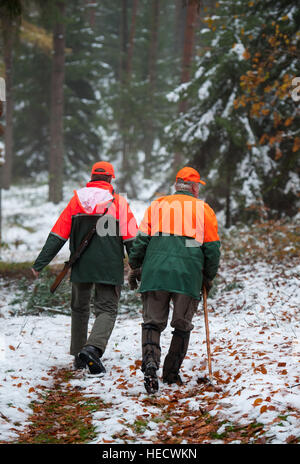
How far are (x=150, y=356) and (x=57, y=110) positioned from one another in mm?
17197

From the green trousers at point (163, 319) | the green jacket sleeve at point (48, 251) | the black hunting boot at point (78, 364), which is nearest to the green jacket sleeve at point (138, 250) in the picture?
the green trousers at point (163, 319)

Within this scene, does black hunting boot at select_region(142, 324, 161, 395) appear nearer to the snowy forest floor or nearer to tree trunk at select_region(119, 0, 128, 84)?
the snowy forest floor

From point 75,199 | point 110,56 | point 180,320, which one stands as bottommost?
point 180,320

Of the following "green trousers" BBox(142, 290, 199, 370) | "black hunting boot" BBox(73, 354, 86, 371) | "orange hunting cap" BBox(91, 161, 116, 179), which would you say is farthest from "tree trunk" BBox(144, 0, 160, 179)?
"green trousers" BBox(142, 290, 199, 370)

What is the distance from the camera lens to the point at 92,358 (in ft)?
17.2

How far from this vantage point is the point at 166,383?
4938 mm

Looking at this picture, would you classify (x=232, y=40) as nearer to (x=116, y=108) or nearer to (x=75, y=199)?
(x=75, y=199)

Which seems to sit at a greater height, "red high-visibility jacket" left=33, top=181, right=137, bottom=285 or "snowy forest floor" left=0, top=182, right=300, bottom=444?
"red high-visibility jacket" left=33, top=181, right=137, bottom=285

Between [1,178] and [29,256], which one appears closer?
[29,256]

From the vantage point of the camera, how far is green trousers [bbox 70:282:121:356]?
540 centimetres

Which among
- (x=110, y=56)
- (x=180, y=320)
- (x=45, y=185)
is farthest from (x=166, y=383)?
(x=110, y=56)

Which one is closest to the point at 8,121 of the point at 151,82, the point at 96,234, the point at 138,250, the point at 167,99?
the point at 151,82

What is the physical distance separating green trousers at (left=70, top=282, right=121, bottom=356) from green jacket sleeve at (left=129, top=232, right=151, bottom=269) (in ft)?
2.15

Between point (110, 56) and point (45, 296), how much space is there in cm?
3008
